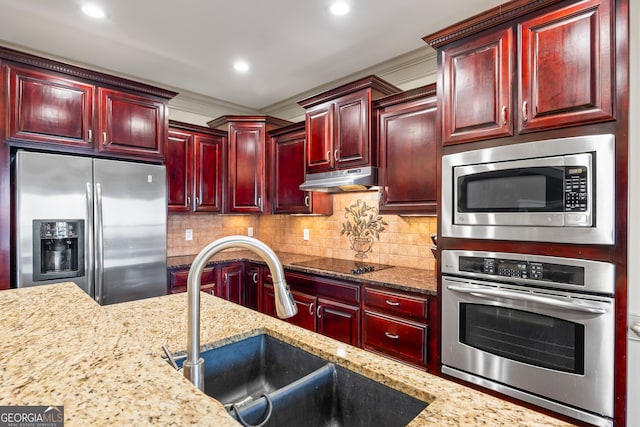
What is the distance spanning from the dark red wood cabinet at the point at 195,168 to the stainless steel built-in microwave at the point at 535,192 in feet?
8.54

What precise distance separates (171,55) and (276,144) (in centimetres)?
131

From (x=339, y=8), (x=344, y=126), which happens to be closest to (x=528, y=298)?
(x=344, y=126)

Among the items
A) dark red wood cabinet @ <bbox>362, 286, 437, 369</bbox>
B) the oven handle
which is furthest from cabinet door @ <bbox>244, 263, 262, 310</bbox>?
the oven handle

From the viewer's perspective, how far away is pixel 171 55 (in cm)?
294

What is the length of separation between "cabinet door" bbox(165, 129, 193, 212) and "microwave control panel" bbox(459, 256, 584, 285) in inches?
109

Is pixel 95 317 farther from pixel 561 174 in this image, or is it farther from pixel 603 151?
pixel 603 151

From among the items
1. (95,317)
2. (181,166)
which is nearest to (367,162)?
(181,166)

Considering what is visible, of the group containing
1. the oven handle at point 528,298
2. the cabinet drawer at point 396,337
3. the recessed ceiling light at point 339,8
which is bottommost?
the cabinet drawer at point 396,337

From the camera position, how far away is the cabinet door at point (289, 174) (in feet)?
11.6

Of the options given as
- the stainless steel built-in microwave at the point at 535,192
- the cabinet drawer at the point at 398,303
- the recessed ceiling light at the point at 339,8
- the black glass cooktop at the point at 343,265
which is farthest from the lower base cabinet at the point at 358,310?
the recessed ceiling light at the point at 339,8

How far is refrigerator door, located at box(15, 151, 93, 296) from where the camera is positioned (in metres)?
2.26

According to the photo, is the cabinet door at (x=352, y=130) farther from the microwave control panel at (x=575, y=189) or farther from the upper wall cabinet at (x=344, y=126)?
the microwave control panel at (x=575, y=189)

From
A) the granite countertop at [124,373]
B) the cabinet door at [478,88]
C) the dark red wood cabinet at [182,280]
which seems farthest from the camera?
the dark red wood cabinet at [182,280]

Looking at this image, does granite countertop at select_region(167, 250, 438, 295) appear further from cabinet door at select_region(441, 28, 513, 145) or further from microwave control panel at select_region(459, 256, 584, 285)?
cabinet door at select_region(441, 28, 513, 145)
